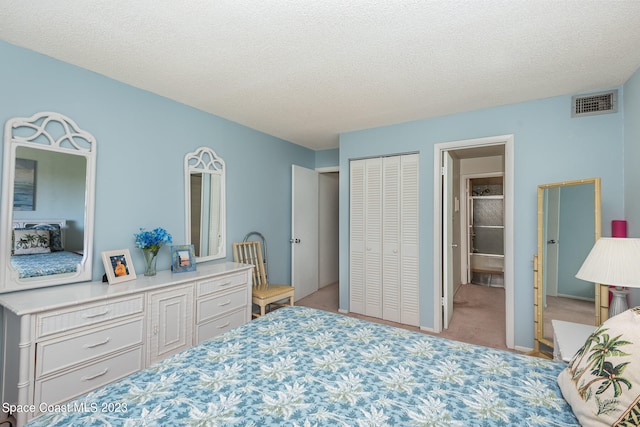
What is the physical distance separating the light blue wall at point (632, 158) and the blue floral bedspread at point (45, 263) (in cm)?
420

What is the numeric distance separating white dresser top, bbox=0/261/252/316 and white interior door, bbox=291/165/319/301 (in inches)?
68.7

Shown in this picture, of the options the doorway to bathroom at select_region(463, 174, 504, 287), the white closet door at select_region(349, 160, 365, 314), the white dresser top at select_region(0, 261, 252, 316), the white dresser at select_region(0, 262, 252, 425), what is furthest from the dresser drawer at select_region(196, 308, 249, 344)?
the doorway to bathroom at select_region(463, 174, 504, 287)

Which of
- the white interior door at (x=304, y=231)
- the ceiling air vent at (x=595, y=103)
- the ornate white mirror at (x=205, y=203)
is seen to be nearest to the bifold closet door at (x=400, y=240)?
the white interior door at (x=304, y=231)

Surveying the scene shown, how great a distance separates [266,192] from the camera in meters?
3.93

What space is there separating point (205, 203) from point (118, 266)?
41.6 inches

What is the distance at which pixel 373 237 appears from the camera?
3.68m

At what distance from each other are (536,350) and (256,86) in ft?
11.5

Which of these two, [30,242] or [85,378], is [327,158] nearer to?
[30,242]

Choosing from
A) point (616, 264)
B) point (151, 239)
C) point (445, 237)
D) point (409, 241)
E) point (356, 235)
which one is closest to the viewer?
point (616, 264)

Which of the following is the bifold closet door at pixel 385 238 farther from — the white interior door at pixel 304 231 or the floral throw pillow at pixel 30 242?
the floral throw pillow at pixel 30 242

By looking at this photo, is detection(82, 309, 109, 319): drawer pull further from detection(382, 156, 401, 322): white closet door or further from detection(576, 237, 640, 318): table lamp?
detection(576, 237, 640, 318): table lamp

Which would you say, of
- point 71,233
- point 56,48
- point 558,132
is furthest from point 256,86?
point 558,132

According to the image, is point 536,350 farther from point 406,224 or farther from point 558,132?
point 558,132

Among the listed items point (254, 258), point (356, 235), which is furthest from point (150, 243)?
point (356, 235)
